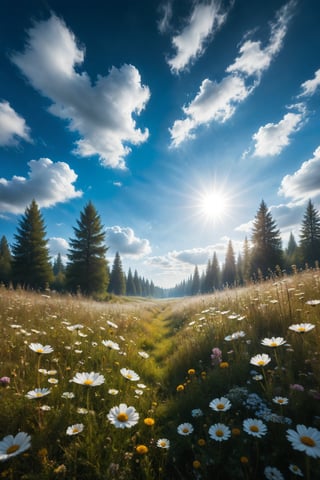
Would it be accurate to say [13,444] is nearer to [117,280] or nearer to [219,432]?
[219,432]

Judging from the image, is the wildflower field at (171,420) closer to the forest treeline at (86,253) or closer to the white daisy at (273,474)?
the white daisy at (273,474)

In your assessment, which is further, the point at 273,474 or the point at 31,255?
the point at 31,255

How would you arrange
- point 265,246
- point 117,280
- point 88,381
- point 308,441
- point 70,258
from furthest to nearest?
point 117,280 < point 265,246 < point 70,258 < point 88,381 < point 308,441

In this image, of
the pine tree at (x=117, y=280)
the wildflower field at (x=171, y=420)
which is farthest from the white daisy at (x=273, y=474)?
the pine tree at (x=117, y=280)

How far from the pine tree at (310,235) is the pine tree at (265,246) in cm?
602

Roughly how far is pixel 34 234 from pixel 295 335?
26594mm

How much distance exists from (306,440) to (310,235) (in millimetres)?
36361

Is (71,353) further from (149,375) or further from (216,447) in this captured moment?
(216,447)

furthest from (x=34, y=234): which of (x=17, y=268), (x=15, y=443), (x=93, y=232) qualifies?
(x=15, y=443)

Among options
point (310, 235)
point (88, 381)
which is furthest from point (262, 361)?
point (310, 235)

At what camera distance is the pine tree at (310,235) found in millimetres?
28891

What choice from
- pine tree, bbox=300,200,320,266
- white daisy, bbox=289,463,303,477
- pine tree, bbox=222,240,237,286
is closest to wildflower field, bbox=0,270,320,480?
white daisy, bbox=289,463,303,477

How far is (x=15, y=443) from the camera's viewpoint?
1250 millimetres

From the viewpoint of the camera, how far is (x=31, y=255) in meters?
23.0
